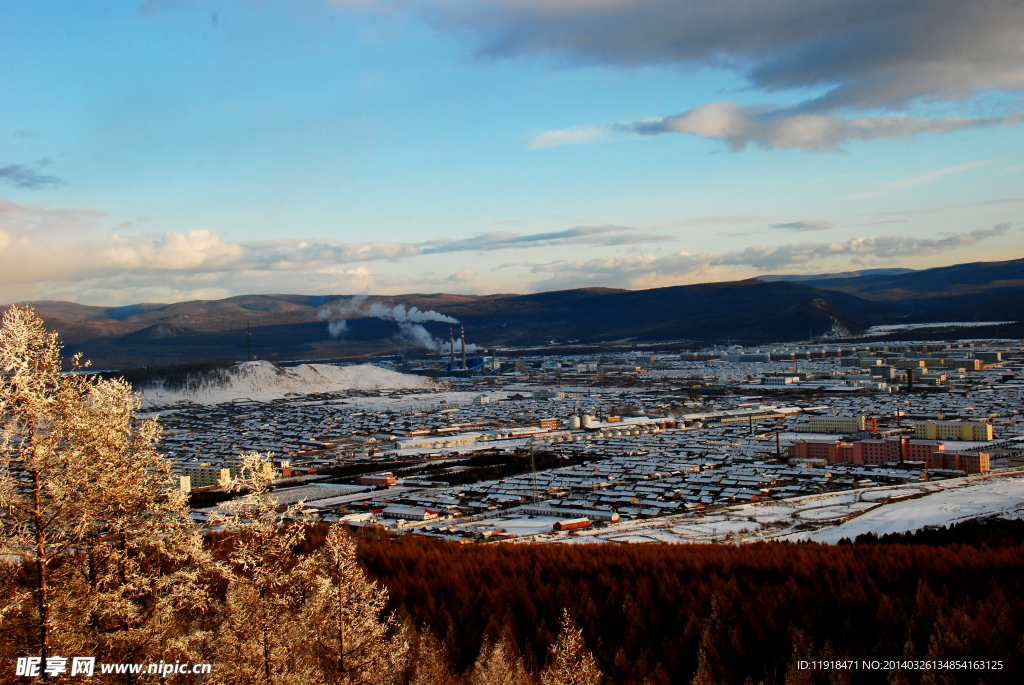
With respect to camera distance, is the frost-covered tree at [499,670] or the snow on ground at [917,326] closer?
the frost-covered tree at [499,670]

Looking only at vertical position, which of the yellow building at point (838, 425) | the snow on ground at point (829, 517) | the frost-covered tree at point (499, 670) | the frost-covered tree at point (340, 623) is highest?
the frost-covered tree at point (340, 623)

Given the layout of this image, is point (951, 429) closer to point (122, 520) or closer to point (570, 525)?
point (570, 525)

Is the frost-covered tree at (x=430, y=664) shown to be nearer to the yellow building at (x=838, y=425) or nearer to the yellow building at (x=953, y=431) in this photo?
the yellow building at (x=953, y=431)

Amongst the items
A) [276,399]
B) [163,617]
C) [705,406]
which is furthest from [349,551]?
[276,399]

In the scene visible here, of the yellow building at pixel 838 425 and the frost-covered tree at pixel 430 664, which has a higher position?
the frost-covered tree at pixel 430 664

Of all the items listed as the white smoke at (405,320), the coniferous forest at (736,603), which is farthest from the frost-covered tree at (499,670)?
the white smoke at (405,320)

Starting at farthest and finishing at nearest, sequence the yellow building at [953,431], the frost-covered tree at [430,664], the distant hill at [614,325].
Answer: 1. the distant hill at [614,325]
2. the yellow building at [953,431]
3. the frost-covered tree at [430,664]
